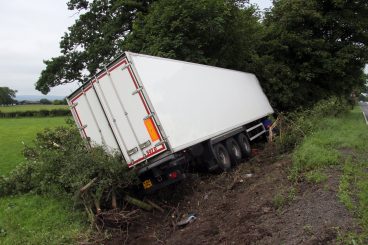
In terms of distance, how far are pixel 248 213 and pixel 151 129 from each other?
2783 millimetres

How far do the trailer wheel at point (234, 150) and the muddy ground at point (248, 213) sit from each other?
5.32 ft

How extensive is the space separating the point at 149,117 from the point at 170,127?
0.55 m

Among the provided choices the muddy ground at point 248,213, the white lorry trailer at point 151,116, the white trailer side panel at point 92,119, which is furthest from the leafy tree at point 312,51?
the white trailer side panel at point 92,119

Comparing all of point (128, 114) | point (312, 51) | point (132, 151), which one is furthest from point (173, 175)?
point (312, 51)

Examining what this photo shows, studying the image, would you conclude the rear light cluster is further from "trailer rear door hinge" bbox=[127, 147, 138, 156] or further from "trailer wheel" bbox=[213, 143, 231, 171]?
"trailer wheel" bbox=[213, 143, 231, 171]

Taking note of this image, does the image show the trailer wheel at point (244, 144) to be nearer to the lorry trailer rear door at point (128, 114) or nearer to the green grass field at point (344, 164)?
the green grass field at point (344, 164)

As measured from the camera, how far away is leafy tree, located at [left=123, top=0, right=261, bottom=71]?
1691 cm

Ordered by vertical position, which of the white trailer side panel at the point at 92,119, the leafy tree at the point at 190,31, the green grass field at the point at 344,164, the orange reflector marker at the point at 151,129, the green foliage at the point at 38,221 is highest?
the leafy tree at the point at 190,31

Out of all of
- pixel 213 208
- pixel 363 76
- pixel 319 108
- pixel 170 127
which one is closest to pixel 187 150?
pixel 170 127

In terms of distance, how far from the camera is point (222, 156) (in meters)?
11.2

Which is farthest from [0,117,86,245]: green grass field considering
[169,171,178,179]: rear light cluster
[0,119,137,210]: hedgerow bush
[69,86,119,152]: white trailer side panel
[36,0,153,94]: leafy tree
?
[36,0,153,94]: leafy tree

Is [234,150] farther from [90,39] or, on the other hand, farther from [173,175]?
[90,39]

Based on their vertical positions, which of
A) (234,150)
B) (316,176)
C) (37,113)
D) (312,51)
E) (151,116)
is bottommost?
(316,176)

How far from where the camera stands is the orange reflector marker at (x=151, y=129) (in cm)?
828
